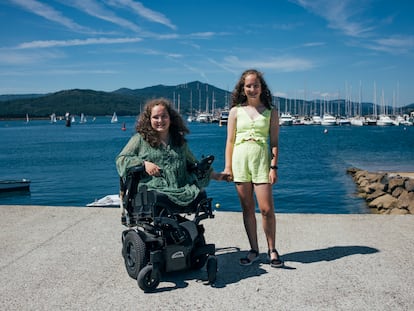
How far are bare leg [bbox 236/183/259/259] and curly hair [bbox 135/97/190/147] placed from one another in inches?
29.4

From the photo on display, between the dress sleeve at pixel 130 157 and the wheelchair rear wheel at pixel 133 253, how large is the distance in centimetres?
58

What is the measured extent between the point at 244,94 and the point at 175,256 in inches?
67.9

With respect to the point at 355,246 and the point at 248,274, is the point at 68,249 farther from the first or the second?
the point at 355,246

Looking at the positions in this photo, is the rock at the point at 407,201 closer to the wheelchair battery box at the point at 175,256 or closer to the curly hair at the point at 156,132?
the curly hair at the point at 156,132

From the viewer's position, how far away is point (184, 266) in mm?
4277

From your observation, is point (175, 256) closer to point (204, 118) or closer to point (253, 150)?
point (253, 150)

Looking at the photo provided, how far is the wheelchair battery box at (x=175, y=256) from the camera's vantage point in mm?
4181

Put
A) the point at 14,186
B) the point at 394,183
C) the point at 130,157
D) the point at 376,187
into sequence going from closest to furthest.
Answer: the point at 130,157 < the point at 394,183 < the point at 376,187 < the point at 14,186

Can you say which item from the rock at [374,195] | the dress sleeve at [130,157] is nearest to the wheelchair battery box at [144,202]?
the dress sleeve at [130,157]

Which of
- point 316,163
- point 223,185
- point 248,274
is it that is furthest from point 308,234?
point 316,163

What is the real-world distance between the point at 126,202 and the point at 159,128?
2.49 ft

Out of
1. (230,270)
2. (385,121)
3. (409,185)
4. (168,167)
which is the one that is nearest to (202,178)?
(168,167)

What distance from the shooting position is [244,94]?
15.6 ft

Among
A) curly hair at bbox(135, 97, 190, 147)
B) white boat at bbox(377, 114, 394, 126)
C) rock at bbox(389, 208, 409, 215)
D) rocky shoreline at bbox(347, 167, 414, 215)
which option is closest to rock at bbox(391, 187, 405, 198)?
rocky shoreline at bbox(347, 167, 414, 215)
